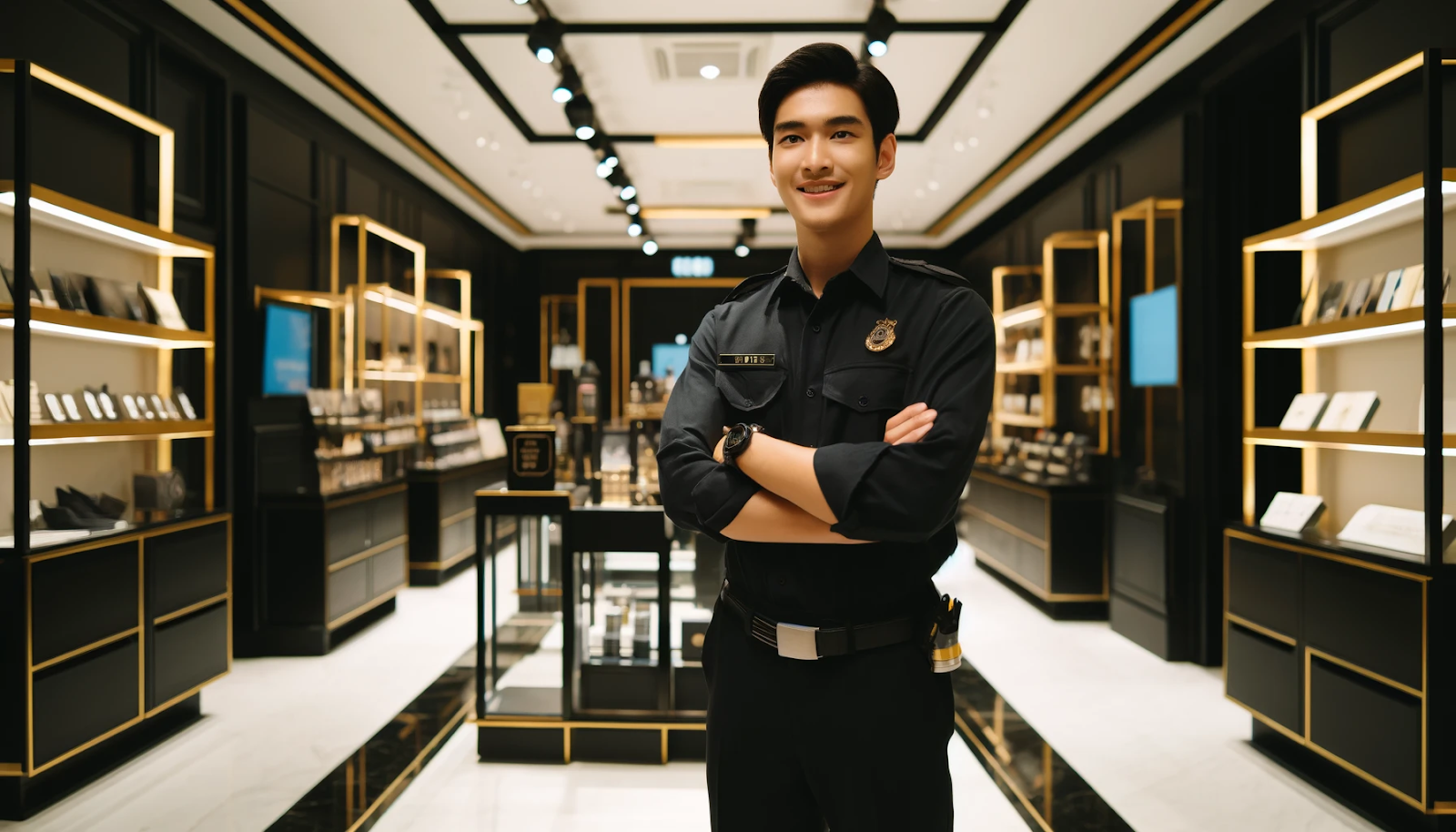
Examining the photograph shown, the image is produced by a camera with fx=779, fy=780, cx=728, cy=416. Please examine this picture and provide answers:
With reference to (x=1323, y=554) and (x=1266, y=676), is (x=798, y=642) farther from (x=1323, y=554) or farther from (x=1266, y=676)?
(x=1266, y=676)

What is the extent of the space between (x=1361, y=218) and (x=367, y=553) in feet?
17.1

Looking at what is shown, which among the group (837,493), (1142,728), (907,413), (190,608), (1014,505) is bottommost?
(1142,728)

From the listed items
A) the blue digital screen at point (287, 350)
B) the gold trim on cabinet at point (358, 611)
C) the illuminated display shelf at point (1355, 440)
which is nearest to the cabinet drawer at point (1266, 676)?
Result: the illuminated display shelf at point (1355, 440)

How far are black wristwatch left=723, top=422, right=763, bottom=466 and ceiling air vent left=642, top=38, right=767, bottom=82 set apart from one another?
152 inches

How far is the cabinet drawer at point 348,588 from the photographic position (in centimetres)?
445

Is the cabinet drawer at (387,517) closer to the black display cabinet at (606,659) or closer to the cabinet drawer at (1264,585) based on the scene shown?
the black display cabinet at (606,659)

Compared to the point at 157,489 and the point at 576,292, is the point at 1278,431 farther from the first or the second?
the point at 576,292

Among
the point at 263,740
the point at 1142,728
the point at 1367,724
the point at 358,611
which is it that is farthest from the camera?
the point at 358,611

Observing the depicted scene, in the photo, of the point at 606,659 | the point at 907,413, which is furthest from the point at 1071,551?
the point at 907,413

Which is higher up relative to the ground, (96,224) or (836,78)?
(96,224)

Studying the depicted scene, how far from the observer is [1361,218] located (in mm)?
2787

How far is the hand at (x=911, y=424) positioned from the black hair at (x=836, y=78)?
1.30 feet

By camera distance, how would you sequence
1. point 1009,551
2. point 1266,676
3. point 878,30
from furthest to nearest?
point 1009,551 < point 878,30 < point 1266,676

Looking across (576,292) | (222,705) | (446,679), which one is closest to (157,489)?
(222,705)
